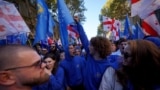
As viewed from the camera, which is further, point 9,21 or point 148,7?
point 9,21

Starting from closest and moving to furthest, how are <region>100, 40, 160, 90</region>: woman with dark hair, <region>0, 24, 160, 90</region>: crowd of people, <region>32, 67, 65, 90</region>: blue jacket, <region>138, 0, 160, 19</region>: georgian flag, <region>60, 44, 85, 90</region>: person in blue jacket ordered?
<region>0, 24, 160, 90</region>: crowd of people, <region>100, 40, 160, 90</region>: woman with dark hair, <region>32, 67, 65, 90</region>: blue jacket, <region>138, 0, 160, 19</region>: georgian flag, <region>60, 44, 85, 90</region>: person in blue jacket

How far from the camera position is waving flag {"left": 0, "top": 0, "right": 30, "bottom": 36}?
5379 millimetres

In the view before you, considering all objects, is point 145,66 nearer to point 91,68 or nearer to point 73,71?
point 91,68

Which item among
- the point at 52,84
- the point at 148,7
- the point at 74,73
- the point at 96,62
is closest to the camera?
the point at 52,84

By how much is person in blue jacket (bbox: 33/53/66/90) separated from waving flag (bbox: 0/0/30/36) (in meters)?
0.65

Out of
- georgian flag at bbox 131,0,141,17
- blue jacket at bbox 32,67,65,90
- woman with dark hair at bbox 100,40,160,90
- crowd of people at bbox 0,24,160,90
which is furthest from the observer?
georgian flag at bbox 131,0,141,17

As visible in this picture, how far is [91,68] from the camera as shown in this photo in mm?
5207

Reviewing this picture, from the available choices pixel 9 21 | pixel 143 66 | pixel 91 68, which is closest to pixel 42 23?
pixel 9 21

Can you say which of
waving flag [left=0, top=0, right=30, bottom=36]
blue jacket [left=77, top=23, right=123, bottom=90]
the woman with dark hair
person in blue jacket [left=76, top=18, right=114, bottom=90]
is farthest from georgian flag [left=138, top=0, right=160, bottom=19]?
the woman with dark hair

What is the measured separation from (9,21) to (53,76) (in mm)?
1241

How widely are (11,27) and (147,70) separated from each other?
2.86 metres

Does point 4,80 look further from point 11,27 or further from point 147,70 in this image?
point 11,27

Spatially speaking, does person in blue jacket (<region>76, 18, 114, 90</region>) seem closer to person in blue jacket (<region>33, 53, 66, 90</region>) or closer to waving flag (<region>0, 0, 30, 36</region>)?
person in blue jacket (<region>33, 53, 66, 90</region>)

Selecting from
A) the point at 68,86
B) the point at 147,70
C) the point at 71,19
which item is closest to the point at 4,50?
the point at 147,70
